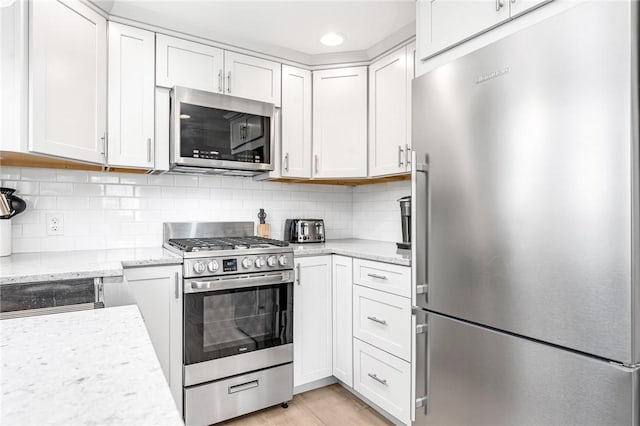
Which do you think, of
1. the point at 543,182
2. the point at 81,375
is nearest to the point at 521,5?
the point at 543,182

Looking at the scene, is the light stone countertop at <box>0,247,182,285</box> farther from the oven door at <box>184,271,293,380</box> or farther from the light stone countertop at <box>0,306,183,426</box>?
the light stone countertop at <box>0,306,183,426</box>

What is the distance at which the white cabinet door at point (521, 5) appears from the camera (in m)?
1.33

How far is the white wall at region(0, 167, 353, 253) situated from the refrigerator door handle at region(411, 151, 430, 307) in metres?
1.42

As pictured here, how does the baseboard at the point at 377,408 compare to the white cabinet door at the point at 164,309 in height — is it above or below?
below

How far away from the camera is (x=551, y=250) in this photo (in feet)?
4.06

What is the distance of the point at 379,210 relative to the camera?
9.96 ft

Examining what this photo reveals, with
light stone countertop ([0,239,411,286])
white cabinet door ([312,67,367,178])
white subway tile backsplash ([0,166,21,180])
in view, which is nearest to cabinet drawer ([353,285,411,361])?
light stone countertop ([0,239,411,286])

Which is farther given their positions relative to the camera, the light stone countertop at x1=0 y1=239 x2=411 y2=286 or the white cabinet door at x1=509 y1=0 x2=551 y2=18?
the light stone countertop at x1=0 y1=239 x2=411 y2=286

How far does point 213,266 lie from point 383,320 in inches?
39.1

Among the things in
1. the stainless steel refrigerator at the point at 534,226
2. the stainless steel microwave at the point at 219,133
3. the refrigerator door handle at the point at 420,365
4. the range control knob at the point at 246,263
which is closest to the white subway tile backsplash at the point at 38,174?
the stainless steel microwave at the point at 219,133

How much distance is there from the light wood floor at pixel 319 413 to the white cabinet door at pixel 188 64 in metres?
2.04

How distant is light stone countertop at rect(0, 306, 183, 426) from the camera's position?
1.40 feet

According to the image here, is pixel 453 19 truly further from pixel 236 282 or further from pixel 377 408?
pixel 377 408

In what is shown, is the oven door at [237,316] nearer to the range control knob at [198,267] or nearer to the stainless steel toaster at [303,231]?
the range control knob at [198,267]
